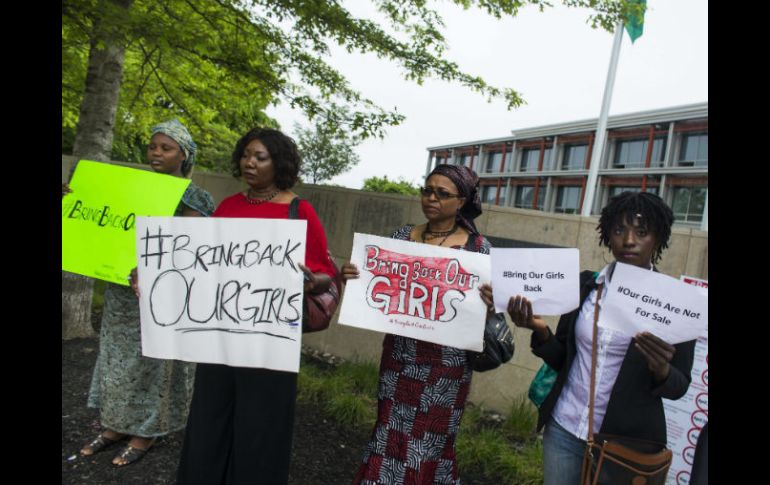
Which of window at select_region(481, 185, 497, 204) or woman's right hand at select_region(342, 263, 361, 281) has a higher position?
window at select_region(481, 185, 497, 204)

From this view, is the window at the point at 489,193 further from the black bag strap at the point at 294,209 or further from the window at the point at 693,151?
the black bag strap at the point at 294,209

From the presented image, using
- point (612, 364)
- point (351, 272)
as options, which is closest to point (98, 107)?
point (351, 272)

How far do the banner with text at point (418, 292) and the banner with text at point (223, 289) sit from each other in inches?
14.0

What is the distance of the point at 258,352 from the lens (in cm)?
232

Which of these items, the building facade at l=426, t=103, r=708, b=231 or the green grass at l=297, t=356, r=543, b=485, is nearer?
the green grass at l=297, t=356, r=543, b=485

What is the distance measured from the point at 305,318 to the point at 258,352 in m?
0.28

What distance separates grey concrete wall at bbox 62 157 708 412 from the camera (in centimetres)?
430

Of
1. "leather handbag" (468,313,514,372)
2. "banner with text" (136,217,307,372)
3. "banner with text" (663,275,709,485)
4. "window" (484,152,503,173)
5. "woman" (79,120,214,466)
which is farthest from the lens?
"window" (484,152,503,173)

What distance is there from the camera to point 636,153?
52.5m

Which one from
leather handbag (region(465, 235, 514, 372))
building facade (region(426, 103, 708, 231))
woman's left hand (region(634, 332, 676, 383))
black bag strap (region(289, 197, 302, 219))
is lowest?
leather handbag (region(465, 235, 514, 372))

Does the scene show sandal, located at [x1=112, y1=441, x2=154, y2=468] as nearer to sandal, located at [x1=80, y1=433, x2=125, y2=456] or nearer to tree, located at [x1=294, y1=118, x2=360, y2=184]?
sandal, located at [x1=80, y1=433, x2=125, y2=456]

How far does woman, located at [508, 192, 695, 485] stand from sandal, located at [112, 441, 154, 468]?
99.0 inches

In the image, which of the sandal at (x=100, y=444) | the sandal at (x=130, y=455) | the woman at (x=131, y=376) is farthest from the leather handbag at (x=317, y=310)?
the sandal at (x=100, y=444)

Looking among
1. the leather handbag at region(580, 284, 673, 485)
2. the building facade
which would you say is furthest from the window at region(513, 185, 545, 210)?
the leather handbag at region(580, 284, 673, 485)
